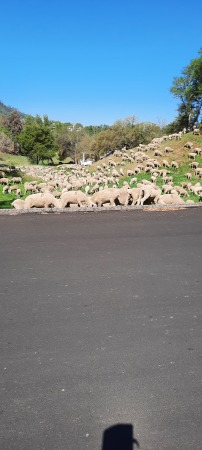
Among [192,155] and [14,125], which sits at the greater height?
[14,125]

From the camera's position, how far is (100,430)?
2.72 meters

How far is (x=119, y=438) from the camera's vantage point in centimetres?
265

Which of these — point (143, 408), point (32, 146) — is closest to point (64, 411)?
point (143, 408)

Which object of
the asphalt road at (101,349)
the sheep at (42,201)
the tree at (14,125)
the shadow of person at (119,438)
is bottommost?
the shadow of person at (119,438)

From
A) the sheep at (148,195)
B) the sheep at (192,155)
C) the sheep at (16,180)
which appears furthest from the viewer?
the sheep at (192,155)

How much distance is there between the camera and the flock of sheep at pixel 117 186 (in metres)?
16.0

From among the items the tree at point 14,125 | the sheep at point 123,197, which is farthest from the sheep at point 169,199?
the tree at point 14,125

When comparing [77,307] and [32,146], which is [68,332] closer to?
[77,307]

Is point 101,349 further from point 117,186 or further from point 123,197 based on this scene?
point 117,186

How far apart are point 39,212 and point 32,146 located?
70.5 metres

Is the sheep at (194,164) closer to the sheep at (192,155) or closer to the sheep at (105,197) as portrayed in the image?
the sheep at (192,155)

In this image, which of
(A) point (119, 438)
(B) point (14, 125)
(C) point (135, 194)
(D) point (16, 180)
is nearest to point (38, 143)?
(B) point (14, 125)

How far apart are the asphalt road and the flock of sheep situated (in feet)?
28.1

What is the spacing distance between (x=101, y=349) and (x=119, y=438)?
47.3 inches
